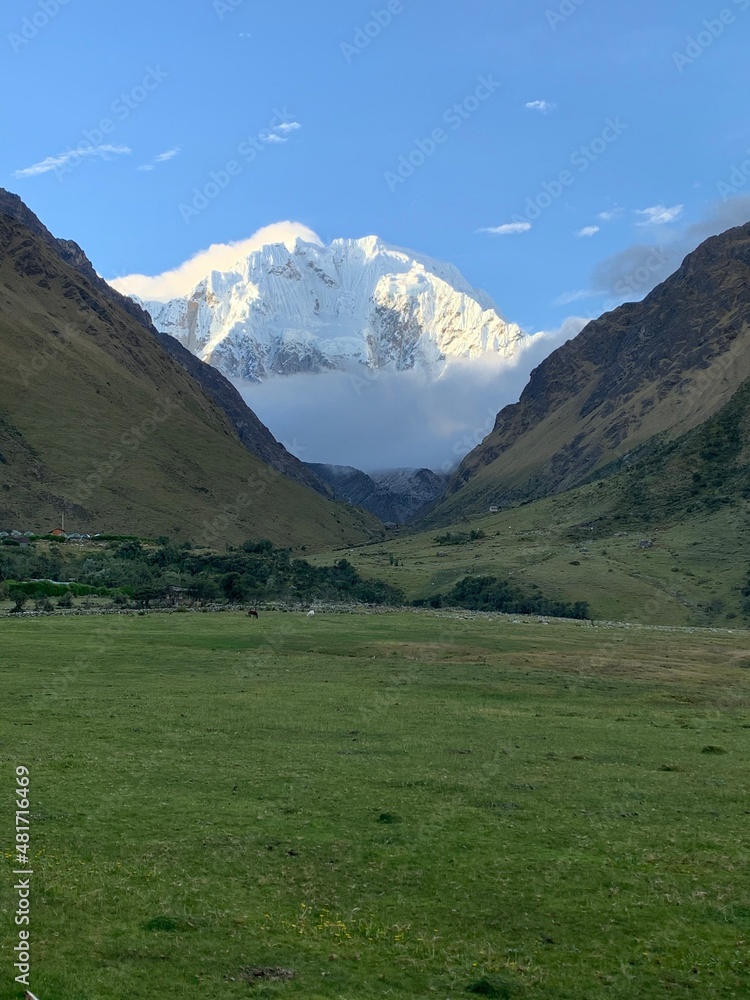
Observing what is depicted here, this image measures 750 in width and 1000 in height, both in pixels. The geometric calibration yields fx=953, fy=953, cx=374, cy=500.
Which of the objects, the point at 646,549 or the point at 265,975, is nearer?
the point at 265,975

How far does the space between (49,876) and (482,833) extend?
9381 millimetres

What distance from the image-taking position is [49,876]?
1689cm

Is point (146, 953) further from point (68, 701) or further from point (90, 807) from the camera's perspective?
point (68, 701)

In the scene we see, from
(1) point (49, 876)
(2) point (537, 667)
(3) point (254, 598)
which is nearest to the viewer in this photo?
(1) point (49, 876)

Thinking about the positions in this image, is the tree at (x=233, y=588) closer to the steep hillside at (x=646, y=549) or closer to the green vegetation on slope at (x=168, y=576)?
the green vegetation on slope at (x=168, y=576)

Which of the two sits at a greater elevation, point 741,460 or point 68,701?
point 741,460

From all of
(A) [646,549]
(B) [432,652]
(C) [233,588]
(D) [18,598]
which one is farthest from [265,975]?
(A) [646,549]

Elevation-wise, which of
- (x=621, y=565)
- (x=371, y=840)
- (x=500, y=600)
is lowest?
(x=371, y=840)

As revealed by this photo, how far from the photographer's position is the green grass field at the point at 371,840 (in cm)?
1425

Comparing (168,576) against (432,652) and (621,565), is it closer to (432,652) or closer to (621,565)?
(432,652)

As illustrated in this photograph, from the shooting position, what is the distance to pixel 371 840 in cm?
2055

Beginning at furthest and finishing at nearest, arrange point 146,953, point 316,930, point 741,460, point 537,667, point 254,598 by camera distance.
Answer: point 741,460 < point 254,598 < point 537,667 < point 316,930 < point 146,953

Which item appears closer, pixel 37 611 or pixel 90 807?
A: pixel 90 807

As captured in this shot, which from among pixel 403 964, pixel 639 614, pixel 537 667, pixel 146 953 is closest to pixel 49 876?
pixel 146 953
